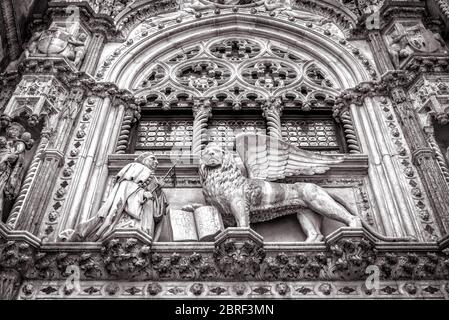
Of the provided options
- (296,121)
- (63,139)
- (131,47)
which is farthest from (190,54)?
(63,139)

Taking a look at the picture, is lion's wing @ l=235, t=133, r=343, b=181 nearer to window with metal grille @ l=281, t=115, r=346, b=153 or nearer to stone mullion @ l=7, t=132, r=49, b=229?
window with metal grille @ l=281, t=115, r=346, b=153

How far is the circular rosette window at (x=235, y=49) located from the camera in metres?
13.1

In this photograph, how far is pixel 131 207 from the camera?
7.91 m

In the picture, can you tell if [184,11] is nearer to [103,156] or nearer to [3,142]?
[103,156]

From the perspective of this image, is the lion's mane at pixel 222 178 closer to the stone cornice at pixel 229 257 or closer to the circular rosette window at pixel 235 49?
the stone cornice at pixel 229 257

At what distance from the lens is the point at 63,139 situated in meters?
9.57

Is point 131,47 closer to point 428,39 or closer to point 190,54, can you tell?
point 190,54

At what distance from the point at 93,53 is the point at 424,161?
23.7 feet

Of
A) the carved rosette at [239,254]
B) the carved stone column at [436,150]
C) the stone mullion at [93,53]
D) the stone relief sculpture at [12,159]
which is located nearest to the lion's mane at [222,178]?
the carved rosette at [239,254]

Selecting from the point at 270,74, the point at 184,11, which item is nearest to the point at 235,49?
the point at 270,74

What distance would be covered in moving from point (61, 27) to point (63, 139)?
12.5 feet

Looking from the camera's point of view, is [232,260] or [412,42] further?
[412,42]

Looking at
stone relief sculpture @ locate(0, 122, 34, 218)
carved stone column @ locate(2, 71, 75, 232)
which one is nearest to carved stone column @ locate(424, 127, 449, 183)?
carved stone column @ locate(2, 71, 75, 232)
